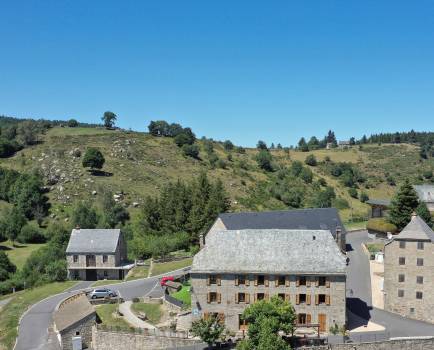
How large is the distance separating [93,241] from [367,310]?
44333 mm

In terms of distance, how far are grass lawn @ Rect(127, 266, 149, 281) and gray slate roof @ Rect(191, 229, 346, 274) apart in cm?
2441

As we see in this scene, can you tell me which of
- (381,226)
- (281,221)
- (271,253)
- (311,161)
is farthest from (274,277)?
(311,161)

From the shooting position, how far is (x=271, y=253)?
159ft

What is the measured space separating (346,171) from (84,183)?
3662 inches

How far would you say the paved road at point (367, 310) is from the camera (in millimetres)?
46281

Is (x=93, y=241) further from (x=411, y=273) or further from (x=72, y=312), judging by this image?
(x=411, y=273)

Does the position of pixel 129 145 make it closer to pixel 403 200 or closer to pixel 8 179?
pixel 8 179

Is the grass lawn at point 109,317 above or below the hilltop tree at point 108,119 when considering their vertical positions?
below

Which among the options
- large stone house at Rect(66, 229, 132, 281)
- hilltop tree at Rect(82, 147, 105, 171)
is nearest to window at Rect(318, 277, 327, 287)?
large stone house at Rect(66, 229, 132, 281)

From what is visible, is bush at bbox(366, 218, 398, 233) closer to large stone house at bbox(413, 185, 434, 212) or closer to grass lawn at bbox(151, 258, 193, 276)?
large stone house at bbox(413, 185, 434, 212)

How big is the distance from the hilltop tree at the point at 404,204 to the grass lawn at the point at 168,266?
37.1m

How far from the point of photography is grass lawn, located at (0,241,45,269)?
85.6 m

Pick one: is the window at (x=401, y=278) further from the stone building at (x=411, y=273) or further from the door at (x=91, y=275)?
the door at (x=91, y=275)

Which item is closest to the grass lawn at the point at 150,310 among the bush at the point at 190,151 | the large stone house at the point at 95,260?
the large stone house at the point at 95,260
